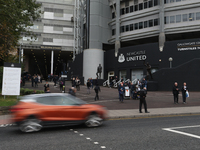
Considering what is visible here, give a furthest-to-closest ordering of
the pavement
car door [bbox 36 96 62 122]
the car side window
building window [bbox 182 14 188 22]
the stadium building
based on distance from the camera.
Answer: building window [bbox 182 14 188 22], the stadium building, the pavement, the car side window, car door [bbox 36 96 62 122]

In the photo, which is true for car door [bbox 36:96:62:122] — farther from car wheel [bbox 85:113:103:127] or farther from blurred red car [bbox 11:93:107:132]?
car wheel [bbox 85:113:103:127]

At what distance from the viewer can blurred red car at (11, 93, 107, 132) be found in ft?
24.3

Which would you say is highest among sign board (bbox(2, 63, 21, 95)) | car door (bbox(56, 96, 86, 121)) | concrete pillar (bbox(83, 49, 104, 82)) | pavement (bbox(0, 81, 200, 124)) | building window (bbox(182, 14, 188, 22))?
building window (bbox(182, 14, 188, 22))

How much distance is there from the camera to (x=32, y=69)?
75.0m

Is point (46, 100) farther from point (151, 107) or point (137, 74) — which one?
point (137, 74)

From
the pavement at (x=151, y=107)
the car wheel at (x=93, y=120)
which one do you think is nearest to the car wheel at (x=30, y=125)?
the car wheel at (x=93, y=120)

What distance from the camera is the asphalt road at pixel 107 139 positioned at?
5703 mm

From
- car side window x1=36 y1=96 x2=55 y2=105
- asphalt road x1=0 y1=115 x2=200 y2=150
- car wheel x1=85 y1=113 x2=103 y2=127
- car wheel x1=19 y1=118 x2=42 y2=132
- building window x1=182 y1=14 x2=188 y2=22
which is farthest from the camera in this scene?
building window x1=182 y1=14 x2=188 y2=22

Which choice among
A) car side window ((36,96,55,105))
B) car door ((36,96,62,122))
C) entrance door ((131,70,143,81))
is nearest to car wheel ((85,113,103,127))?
car door ((36,96,62,122))

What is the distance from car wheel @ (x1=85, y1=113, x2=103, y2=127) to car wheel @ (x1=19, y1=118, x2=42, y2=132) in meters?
2.01

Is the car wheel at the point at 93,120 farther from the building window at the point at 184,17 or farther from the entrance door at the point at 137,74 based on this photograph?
the building window at the point at 184,17

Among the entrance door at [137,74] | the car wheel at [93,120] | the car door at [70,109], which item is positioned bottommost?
the car wheel at [93,120]

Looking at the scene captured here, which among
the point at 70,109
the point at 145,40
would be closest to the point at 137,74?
the point at 145,40

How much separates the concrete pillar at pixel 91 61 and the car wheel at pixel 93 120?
3416cm
